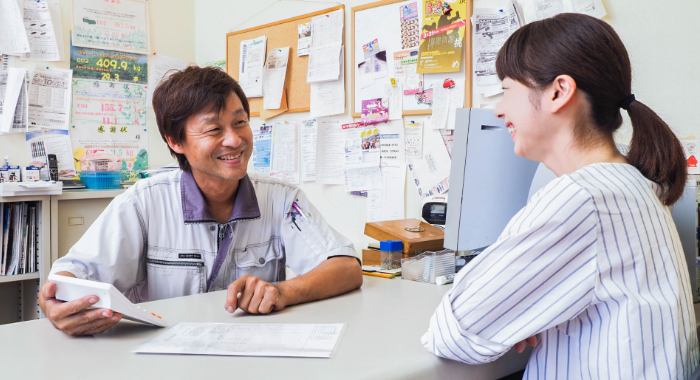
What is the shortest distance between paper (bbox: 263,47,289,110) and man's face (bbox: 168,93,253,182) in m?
1.18

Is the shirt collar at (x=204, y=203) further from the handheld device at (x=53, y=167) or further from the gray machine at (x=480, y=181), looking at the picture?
the handheld device at (x=53, y=167)

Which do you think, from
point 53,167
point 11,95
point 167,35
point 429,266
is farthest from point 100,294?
point 167,35

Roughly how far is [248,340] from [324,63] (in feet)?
5.53

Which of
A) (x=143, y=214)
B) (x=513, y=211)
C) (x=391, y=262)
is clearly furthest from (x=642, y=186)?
(x=143, y=214)

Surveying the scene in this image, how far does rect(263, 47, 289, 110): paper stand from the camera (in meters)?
2.63

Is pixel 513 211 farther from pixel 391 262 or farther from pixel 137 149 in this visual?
pixel 137 149

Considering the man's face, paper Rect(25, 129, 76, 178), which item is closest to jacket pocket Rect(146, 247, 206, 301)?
the man's face

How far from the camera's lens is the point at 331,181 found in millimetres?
2475

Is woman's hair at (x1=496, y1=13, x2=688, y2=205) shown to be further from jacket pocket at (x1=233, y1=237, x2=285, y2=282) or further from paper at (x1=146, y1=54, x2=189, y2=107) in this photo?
paper at (x1=146, y1=54, x2=189, y2=107)

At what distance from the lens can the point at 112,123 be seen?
2938mm

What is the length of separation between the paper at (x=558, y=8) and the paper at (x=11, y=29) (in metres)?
2.25

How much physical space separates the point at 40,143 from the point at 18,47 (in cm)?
45

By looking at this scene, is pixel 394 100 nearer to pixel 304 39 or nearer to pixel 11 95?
pixel 304 39

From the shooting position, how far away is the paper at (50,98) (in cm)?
265
